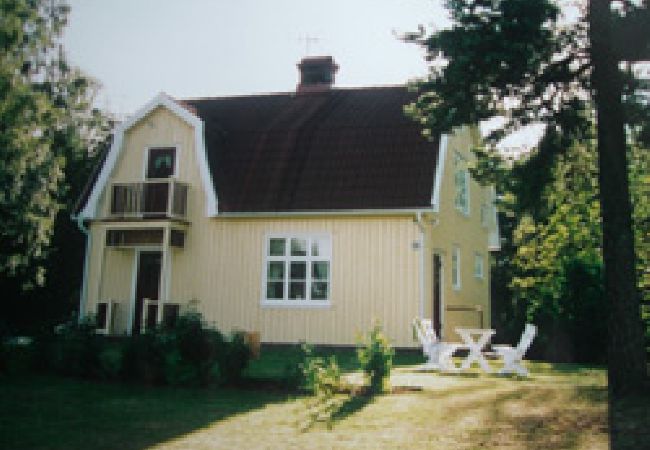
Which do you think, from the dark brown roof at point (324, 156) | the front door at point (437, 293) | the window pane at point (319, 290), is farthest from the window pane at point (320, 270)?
the front door at point (437, 293)

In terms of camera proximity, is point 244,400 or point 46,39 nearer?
point 244,400

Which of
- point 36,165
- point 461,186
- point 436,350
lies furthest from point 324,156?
point 36,165

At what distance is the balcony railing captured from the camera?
17750mm

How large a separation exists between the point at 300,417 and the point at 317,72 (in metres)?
16.5

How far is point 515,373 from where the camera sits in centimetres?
1139

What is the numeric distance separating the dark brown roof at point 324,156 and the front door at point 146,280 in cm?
277

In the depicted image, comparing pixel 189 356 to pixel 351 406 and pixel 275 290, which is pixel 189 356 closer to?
pixel 351 406

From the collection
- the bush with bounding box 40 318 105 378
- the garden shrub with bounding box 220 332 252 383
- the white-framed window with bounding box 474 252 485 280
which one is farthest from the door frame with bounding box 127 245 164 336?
the white-framed window with bounding box 474 252 485 280

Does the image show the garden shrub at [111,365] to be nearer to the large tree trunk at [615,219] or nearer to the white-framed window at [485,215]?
the large tree trunk at [615,219]

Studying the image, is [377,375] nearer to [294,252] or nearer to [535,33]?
[535,33]

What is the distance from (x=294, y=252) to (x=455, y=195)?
5988mm

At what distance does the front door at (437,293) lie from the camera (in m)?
17.8

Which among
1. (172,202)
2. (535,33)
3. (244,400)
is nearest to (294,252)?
(172,202)

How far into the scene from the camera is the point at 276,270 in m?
17.2
